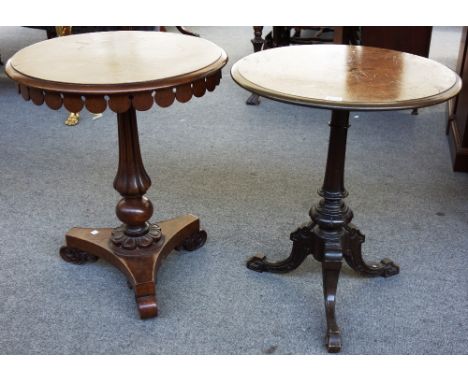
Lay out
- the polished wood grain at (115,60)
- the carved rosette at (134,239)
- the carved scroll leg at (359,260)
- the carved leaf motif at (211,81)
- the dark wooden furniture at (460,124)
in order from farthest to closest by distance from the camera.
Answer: the dark wooden furniture at (460,124) → the carved rosette at (134,239) → the carved scroll leg at (359,260) → the carved leaf motif at (211,81) → the polished wood grain at (115,60)

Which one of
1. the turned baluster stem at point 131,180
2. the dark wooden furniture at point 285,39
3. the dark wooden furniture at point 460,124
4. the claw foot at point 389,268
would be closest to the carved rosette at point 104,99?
the turned baluster stem at point 131,180

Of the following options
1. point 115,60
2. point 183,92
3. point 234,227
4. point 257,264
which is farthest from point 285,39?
→ point 183,92

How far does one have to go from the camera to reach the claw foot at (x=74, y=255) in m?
2.07

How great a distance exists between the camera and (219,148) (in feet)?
10.2

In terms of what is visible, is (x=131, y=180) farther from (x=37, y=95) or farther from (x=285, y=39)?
(x=285, y=39)

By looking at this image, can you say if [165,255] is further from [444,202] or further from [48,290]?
[444,202]

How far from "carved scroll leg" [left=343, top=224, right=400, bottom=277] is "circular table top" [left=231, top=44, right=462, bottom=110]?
0.54 meters

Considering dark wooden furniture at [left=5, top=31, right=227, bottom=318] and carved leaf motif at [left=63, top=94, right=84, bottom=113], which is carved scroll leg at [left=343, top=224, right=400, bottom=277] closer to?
dark wooden furniture at [left=5, top=31, right=227, bottom=318]

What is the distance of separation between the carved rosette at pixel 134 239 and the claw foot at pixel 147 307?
0.22 metres

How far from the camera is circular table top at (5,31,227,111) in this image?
57.6 inches

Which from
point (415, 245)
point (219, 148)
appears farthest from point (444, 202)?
point (219, 148)

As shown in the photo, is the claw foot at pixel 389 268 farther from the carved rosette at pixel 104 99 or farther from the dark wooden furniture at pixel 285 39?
the dark wooden furniture at pixel 285 39

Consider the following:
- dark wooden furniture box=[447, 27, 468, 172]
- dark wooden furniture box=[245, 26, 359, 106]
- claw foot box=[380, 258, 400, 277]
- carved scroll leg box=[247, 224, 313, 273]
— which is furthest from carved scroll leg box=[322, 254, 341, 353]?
dark wooden furniture box=[245, 26, 359, 106]

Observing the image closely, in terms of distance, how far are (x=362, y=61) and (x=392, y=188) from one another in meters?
1.06
